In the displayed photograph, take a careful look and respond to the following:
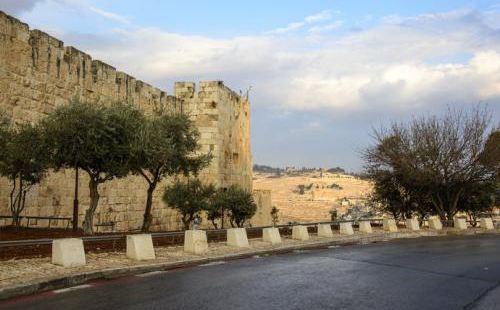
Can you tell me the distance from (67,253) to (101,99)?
491 inches

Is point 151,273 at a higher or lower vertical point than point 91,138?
lower

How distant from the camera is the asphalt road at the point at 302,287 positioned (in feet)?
26.4

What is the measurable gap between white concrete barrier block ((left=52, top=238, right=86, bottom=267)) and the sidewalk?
18 centimetres

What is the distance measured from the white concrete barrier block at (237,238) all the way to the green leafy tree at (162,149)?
10.6 feet

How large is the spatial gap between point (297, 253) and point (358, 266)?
3.71m

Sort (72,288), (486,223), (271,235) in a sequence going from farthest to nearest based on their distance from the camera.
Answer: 1. (486,223)
2. (271,235)
3. (72,288)

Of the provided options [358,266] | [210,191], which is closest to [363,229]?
[210,191]

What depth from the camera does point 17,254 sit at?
12609 millimetres

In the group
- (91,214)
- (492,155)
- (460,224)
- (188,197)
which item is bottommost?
(460,224)

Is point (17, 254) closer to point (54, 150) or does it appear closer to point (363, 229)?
point (54, 150)

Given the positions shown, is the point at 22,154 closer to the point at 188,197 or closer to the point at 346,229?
the point at 188,197

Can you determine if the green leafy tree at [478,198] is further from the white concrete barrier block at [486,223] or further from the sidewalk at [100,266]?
the sidewalk at [100,266]

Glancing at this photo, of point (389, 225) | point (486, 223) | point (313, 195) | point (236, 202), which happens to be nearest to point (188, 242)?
point (236, 202)

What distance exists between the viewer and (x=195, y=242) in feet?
50.0
